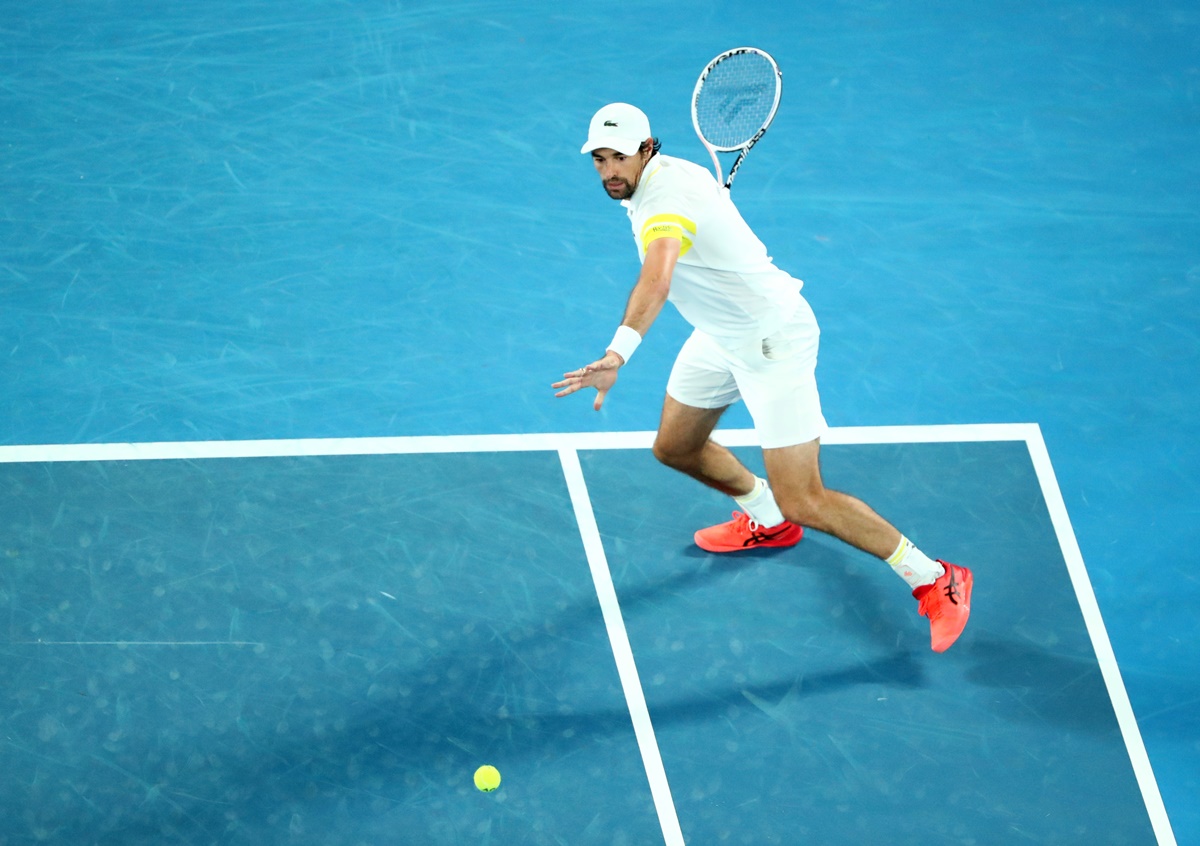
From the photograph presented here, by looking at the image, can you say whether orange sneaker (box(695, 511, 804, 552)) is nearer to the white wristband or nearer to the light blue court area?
the light blue court area

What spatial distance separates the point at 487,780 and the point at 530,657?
0.65 metres

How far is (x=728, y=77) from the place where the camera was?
607 centimetres

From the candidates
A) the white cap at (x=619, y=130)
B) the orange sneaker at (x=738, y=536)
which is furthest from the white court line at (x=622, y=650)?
the white cap at (x=619, y=130)

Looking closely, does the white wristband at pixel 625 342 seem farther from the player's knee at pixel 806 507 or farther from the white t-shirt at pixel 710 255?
the player's knee at pixel 806 507

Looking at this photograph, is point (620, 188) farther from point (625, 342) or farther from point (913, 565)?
point (913, 565)

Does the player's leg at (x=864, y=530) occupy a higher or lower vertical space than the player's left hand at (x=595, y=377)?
lower

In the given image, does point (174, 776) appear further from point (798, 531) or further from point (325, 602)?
point (798, 531)

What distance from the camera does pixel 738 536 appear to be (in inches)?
238

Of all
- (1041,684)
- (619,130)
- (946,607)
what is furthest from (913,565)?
(619,130)

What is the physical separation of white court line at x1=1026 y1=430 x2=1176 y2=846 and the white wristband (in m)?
2.63

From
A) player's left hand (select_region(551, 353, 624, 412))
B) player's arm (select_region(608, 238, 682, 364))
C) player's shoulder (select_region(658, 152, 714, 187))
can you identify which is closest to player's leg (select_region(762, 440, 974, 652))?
player's arm (select_region(608, 238, 682, 364))

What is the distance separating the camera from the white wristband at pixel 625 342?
4453 millimetres

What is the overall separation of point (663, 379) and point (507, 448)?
39.0 inches

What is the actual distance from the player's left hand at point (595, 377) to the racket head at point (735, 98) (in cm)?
200
